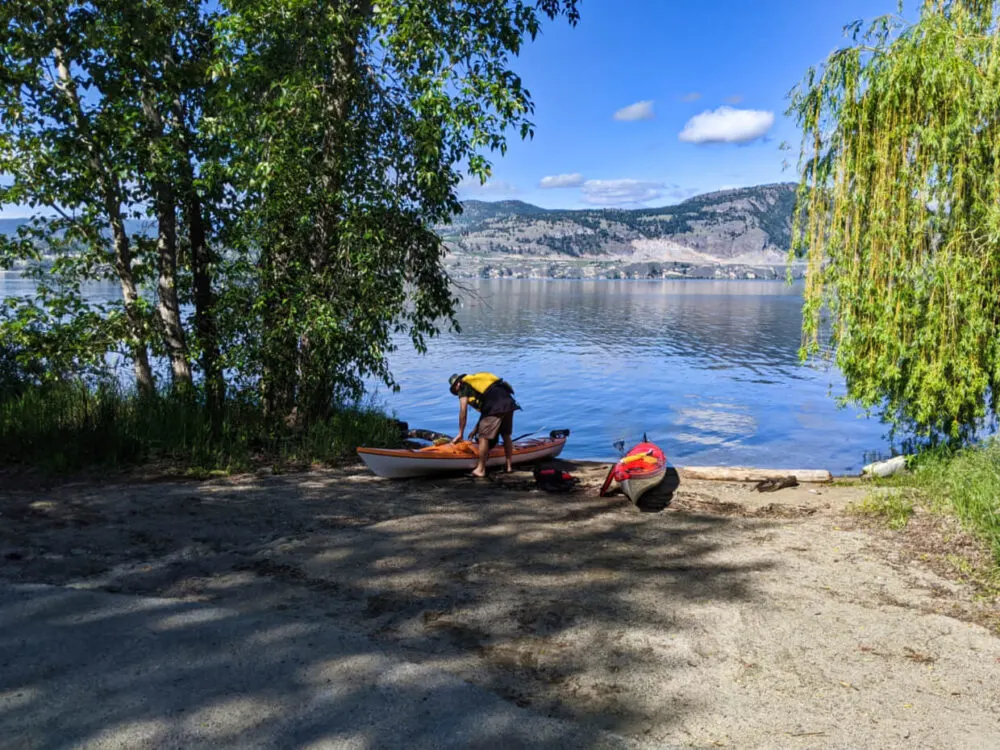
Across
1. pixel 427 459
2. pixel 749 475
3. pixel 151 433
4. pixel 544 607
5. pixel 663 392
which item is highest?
pixel 151 433

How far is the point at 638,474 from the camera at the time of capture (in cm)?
883

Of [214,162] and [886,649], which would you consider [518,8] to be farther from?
[886,649]

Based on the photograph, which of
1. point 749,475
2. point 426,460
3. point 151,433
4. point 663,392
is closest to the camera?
point 426,460

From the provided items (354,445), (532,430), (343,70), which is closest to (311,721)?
(354,445)

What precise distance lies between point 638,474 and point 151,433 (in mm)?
7063

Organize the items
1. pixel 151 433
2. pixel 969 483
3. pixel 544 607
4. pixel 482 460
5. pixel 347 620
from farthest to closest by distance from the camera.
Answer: pixel 482 460 → pixel 151 433 → pixel 969 483 → pixel 544 607 → pixel 347 620

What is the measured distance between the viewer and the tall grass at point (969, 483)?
23.3 feet

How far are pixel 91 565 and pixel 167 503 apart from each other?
1770 mm

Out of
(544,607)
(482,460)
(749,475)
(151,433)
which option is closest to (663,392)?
(749,475)

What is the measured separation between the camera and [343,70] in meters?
10.2

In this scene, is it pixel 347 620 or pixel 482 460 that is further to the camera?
pixel 482 460

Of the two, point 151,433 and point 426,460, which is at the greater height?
point 151,433

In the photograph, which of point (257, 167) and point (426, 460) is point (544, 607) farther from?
point (257, 167)

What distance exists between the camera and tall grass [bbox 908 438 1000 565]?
7109 millimetres
